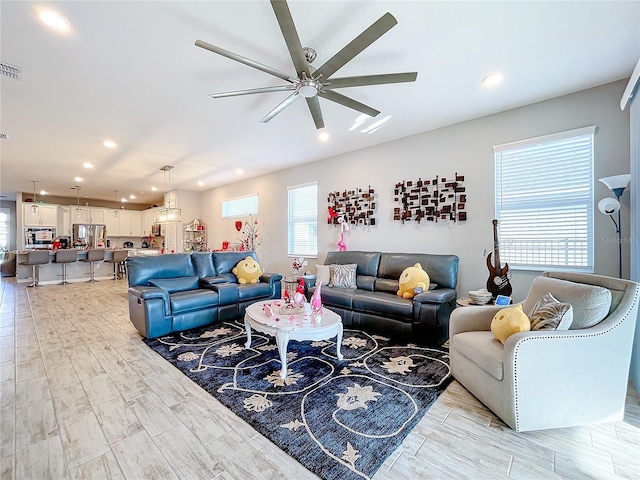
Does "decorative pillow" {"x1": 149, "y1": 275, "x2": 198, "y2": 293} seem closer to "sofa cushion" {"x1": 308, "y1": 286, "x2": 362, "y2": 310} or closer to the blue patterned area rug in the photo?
the blue patterned area rug

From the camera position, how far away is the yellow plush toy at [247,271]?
175 inches

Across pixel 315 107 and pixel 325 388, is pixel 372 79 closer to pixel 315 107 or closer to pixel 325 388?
pixel 315 107

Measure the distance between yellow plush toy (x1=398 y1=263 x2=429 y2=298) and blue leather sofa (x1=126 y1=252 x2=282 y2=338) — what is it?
7.02ft

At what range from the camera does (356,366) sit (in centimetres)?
260

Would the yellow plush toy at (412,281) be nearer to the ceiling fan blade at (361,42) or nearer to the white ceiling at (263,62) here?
the white ceiling at (263,62)

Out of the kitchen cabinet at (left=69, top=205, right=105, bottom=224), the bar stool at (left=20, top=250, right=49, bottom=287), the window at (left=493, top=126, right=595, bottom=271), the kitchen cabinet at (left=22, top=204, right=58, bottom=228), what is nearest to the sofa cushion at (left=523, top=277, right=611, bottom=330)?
the window at (left=493, top=126, right=595, bottom=271)

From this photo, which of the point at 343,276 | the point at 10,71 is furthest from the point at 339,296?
the point at 10,71

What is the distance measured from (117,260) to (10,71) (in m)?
6.90

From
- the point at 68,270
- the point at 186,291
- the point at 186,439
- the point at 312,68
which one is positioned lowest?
the point at 186,439

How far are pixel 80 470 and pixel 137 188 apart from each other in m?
8.66

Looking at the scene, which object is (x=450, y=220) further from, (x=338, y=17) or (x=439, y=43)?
(x=338, y=17)

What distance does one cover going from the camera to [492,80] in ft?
9.15

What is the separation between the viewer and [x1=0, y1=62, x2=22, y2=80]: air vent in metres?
2.46

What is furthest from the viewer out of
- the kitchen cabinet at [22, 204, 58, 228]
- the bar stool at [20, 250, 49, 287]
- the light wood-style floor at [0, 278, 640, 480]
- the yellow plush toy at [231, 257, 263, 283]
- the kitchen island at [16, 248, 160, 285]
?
the kitchen cabinet at [22, 204, 58, 228]
